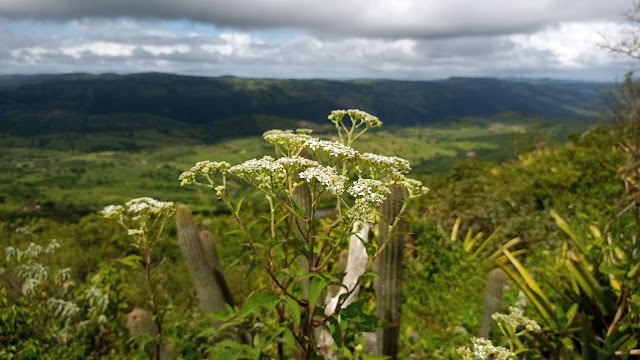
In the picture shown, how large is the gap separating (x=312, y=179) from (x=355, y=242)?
273 centimetres

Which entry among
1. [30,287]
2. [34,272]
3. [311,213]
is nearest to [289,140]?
[311,213]

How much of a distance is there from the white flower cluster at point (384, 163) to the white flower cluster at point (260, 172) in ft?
1.90

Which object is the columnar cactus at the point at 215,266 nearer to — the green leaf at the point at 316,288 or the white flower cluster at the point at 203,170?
the white flower cluster at the point at 203,170

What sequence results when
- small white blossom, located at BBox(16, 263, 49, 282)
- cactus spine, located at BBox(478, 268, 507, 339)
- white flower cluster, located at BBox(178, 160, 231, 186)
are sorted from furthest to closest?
small white blossom, located at BBox(16, 263, 49, 282) < cactus spine, located at BBox(478, 268, 507, 339) < white flower cluster, located at BBox(178, 160, 231, 186)

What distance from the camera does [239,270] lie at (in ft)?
38.2

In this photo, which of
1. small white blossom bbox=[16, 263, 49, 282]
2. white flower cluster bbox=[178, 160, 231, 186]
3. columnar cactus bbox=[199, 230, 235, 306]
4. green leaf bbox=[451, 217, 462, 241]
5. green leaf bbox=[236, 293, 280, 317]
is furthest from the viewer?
green leaf bbox=[451, 217, 462, 241]

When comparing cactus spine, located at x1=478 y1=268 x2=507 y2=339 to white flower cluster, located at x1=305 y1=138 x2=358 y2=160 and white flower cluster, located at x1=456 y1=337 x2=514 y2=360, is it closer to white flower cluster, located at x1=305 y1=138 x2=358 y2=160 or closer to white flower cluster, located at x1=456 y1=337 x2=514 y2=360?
white flower cluster, located at x1=456 y1=337 x2=514 y2=360

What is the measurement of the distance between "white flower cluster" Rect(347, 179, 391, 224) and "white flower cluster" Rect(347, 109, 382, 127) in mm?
840

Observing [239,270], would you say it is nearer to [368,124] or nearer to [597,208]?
[368,124]

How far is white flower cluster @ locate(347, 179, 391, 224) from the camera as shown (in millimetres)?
2539

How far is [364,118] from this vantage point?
11.2 ft

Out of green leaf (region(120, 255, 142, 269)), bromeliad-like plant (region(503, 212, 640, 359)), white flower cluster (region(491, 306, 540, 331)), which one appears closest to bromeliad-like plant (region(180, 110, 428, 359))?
green leaf (region(120, 255, 142, 269))

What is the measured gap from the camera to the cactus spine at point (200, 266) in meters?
4.80

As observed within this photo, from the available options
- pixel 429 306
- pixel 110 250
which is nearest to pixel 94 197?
pixel 110 250
